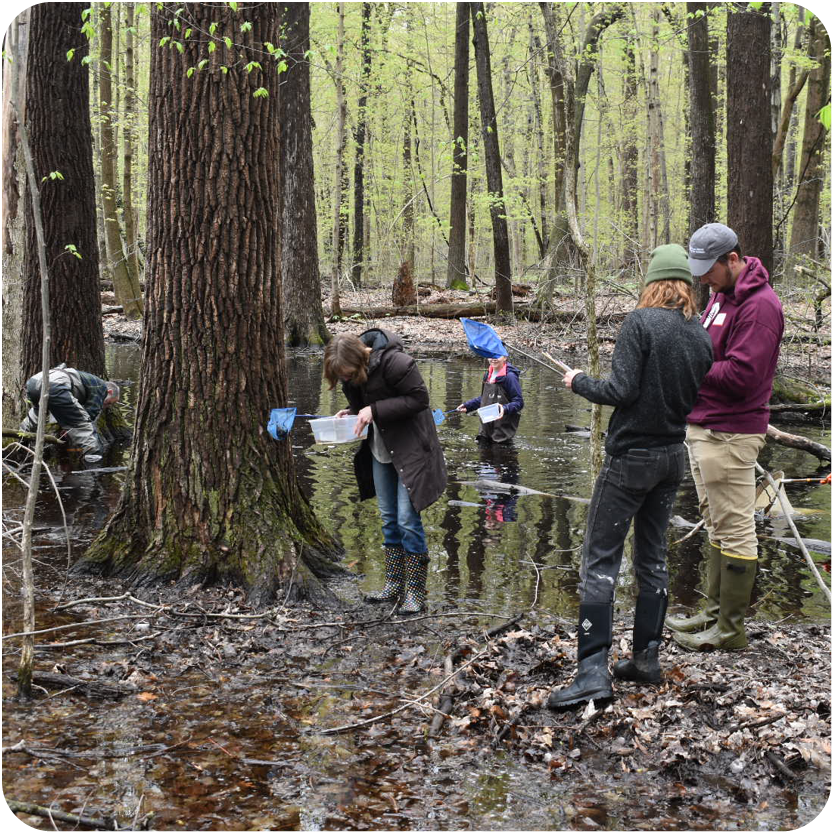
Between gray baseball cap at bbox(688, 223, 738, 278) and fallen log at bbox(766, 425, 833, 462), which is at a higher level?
gray baseball cap at bbox(688, 223, 738, 278)

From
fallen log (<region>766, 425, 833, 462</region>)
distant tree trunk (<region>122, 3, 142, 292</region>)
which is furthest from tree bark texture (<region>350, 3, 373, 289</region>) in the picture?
fallen log (<region>766, 425, 833, 462</region>)

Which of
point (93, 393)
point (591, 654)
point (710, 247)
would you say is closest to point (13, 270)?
point (93, 393)

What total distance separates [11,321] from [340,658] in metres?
6.88

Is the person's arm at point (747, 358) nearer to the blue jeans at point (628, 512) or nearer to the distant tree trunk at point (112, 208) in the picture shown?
the blue jeans at point (628, 512)

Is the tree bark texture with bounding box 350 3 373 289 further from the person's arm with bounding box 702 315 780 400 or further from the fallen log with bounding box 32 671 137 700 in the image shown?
the fallen log with bounding box 32 671 137 700

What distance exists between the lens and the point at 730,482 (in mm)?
4812

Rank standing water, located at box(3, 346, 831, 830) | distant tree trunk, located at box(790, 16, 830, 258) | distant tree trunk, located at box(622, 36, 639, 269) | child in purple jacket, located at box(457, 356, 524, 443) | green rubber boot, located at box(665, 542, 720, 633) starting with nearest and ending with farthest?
standing water, located at box(3, 346, 831, 830), green rubber boot, located at box(665, 542, 720, 633), child in purple jacket, located at box(457, 356, 524, 443), distant tree trunk, located at box(790, 16, 830, 258), distant tree trunk, located at box(622, 36, 639, 269)

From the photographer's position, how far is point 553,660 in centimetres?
464

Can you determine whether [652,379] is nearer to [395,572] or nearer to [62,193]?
[395,572]

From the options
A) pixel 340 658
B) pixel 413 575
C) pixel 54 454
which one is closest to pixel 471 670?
pixel 340 658

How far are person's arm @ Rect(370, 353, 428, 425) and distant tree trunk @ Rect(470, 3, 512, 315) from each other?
17.2 meters

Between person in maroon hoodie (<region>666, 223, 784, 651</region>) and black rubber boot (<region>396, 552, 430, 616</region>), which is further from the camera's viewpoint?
black rubber boot (<region>396, 552, 430, 616</region>)

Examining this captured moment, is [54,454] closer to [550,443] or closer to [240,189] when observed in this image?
[240,189]

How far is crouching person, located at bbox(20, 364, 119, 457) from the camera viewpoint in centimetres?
915
